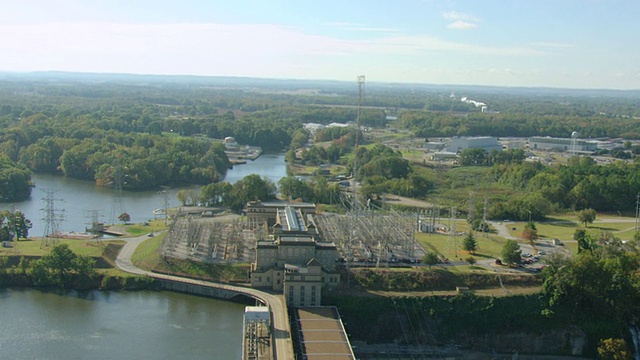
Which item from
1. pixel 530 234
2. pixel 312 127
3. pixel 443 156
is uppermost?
pixel 312 127

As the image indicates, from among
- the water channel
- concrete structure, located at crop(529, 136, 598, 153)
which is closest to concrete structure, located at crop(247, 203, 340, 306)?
the water channel

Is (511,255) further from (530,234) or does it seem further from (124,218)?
(124,218)

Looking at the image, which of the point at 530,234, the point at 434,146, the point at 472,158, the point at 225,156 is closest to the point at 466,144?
the point at 434,146

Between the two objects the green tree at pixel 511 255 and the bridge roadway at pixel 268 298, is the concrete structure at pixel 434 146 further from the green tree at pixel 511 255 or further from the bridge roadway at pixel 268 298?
the bridge roadway at pixel 268 298

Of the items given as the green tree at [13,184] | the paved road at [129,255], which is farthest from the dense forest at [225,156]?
the paved road at [129,255]

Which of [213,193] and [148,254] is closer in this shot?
[148,254]
